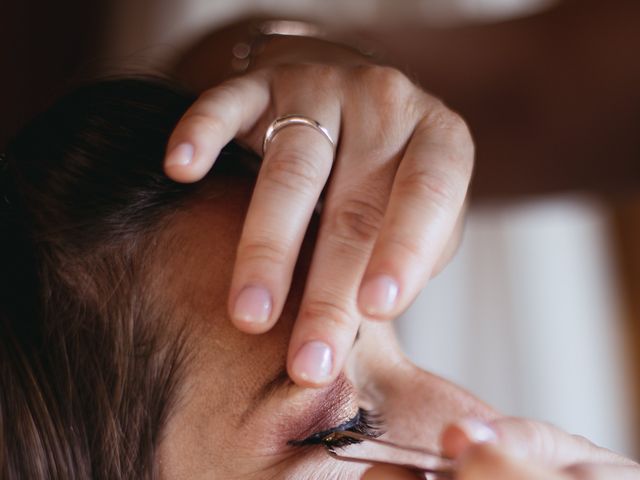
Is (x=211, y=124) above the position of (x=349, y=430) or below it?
above

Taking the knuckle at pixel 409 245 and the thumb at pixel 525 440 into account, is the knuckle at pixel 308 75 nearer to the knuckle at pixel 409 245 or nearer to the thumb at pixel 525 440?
the knuckle at pixel 409 245

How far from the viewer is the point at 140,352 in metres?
0.58

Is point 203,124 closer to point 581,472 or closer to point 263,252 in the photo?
point 263,252

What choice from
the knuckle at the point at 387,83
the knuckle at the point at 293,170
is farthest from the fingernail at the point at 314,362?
the knuckle at the point at 387,83

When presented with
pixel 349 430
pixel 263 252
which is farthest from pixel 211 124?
pixel 349 430

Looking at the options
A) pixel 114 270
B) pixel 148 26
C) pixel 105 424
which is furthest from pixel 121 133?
pixel 148 26

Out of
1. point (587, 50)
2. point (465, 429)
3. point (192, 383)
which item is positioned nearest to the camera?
point (465, 429)

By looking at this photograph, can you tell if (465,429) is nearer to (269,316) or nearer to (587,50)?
(269,316)

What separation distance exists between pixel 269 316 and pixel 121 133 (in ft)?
0.80

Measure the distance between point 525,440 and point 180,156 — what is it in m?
0.30

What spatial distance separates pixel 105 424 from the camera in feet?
1.91

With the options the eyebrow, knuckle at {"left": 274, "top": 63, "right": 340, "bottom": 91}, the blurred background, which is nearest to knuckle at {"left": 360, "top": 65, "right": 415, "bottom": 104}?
knuckle at {"left": 274, "top": 63, "right": 340, "bottom": 91}

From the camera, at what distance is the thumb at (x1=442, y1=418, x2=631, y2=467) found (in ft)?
1.35

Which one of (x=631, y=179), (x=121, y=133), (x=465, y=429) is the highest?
(x=631, y=179)
